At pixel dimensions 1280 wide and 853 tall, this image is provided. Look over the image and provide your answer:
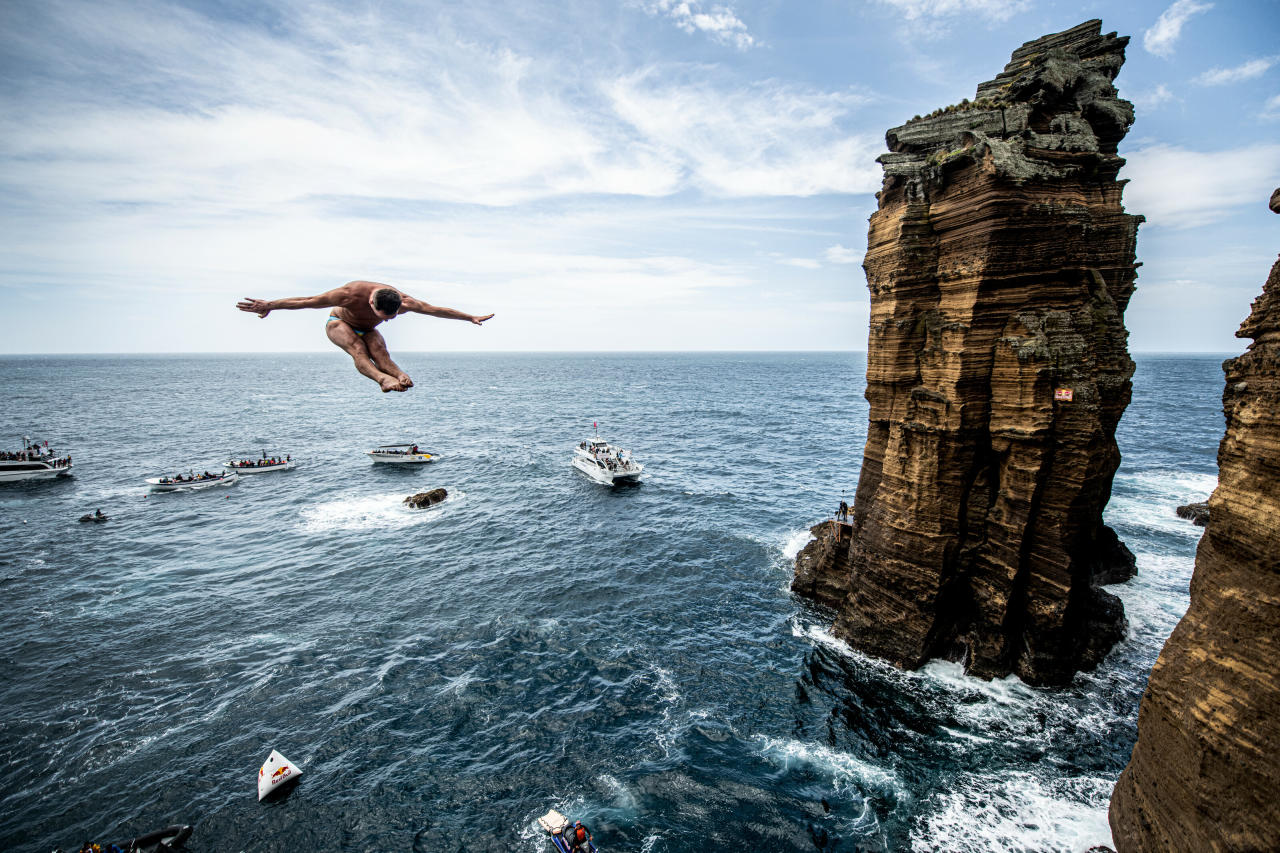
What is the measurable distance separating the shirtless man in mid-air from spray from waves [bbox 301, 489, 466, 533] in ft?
136

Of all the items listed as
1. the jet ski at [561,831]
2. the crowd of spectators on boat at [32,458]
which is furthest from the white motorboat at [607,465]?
the crowd of spectators on boat at [32,458]

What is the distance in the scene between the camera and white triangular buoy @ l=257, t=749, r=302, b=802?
1981 centimetres

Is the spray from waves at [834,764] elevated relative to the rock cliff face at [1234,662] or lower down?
lower down

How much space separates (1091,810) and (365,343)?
2424cm

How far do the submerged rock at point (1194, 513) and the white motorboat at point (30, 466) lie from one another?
105 m

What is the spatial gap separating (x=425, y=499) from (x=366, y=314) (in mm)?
46180

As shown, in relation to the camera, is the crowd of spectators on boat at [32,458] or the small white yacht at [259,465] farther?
the small white yacht at [259,465]

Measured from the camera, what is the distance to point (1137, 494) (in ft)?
157

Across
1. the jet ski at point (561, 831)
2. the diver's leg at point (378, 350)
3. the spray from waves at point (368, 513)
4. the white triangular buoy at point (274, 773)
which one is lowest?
the white triangular buoy at point (274, 773)

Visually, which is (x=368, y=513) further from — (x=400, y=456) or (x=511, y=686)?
(x=511, y=686)

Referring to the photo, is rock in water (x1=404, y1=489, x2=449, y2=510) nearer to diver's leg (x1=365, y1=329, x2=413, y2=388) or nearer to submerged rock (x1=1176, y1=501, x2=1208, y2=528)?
diver's leg (x1=365, y1=329, x2=413, y2=388)

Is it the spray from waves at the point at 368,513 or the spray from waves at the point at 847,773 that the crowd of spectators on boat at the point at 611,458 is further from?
the spray from waves at the point at 847,773

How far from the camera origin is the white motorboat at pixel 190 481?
57.1 metres

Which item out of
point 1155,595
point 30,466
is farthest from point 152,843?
point 30,466
